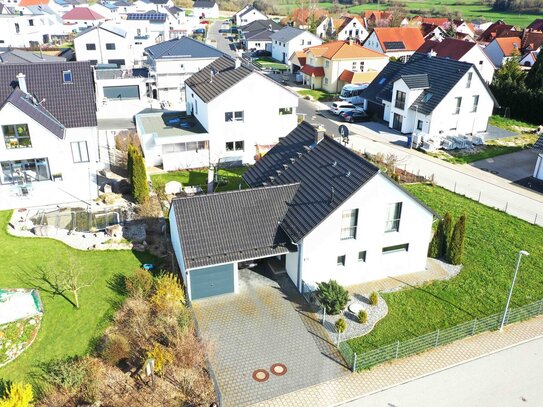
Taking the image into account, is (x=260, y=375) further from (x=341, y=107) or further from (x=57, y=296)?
(x=341, y=107)

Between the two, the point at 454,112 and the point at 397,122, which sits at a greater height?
the point at 454,112

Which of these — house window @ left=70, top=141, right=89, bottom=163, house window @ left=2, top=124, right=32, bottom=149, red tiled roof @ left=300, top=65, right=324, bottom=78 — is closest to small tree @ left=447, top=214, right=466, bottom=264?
house window @ left=70, top=141, right=89, bottom=163

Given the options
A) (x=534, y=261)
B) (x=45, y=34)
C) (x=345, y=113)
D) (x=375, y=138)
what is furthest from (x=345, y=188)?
(x=45, y=34)

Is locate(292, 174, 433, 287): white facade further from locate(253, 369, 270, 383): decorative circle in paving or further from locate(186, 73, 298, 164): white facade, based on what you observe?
locate(186, 73, 298, 164): white facade

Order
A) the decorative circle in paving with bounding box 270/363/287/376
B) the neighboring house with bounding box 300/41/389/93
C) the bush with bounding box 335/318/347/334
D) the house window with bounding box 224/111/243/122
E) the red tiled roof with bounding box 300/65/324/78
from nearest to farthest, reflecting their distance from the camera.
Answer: the decorative circle in paving with bounding box 270/363/287/376, the bush with bounding box 335/318/347/334, the house window with bounding box 224/111/243/122, the neighboring house with bounding box 300/41/389/93, the red tiled roof with bounding box 300/65/324/78

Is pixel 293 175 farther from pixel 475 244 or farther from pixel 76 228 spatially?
pixel 76 228

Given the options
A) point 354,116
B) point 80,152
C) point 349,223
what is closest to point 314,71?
point 354,116

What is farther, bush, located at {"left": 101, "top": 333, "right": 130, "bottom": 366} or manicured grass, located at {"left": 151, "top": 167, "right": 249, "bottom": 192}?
manicured grass, located at {"left": 151, "top": 167, "right": 249, "bottom": 192}
